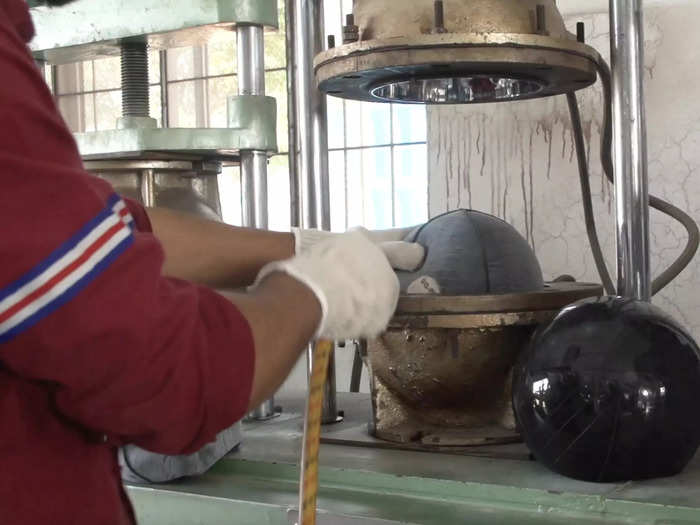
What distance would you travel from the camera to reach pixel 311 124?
188 cm

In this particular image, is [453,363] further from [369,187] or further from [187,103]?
[187,103]

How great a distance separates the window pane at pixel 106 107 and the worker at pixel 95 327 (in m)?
5.04

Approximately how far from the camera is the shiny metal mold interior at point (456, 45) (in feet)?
4.98

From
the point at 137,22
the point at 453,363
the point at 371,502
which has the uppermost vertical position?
the point at 137,22

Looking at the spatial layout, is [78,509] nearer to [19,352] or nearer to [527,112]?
[19,352]

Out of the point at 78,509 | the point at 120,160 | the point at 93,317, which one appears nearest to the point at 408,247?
the point at 120,160

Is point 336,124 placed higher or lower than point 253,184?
higher

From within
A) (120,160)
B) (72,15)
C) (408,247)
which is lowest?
(408,247)

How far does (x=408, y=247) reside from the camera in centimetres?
169

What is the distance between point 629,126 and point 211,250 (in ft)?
2.83

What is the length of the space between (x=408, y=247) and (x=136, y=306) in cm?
105

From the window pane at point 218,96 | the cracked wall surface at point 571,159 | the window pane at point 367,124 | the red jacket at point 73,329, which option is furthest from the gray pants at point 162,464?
the window pane at point 218,96

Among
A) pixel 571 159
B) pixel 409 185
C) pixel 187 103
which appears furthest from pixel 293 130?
pixel 187 103

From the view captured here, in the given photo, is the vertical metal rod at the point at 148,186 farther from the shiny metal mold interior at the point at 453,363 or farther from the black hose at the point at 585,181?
the black hose at the point at 585,181
